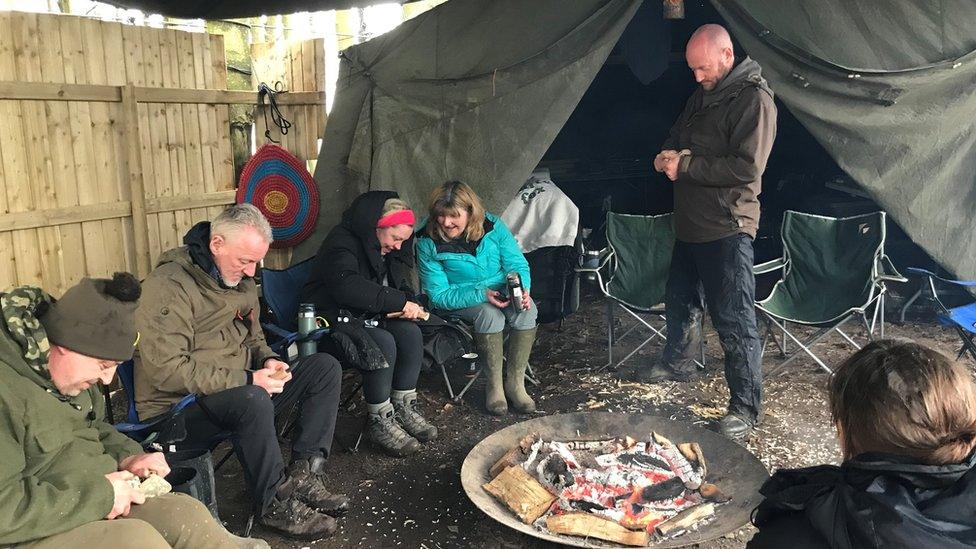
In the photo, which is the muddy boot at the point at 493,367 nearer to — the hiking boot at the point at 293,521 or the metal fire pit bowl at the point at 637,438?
the metal fire pit bowl at the point at 637,438

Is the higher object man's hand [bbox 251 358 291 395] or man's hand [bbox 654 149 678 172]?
man's hand [bbox 654 149 678 172]

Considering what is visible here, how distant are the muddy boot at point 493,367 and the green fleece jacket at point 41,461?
2159 mm

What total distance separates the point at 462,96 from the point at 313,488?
259 centimetres

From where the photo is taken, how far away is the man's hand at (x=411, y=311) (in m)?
3.79

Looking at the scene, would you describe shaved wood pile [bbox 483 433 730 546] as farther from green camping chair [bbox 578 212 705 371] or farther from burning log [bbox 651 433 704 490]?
green camping chair [bbox 578 212 705 371]

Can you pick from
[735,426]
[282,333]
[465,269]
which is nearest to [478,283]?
[465,269]

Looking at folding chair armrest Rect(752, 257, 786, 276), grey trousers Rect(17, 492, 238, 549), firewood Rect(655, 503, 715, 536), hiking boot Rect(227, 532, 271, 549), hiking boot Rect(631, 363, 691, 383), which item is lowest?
hiking boot Rect(631, 363, 691, 383)

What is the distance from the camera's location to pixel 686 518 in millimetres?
2621

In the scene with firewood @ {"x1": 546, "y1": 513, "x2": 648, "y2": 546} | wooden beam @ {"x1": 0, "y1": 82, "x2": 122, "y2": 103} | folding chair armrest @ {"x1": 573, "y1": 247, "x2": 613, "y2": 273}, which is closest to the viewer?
firewood @ {"x1": 546, "y1": 513, "x2": 648, "y2": 546}

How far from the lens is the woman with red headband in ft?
11.8

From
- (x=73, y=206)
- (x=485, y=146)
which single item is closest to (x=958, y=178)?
(x=485, y=146)

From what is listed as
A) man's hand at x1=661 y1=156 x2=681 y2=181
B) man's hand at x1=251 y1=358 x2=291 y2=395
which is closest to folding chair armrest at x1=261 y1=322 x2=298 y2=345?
man's hand at x1=251 y1=358 x2=291 y2=395

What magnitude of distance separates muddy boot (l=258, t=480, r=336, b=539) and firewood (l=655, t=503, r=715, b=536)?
124 cm

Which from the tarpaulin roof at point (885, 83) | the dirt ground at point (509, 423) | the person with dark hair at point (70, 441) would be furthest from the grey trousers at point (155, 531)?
the tarpaulin roof at point (885, 83)
